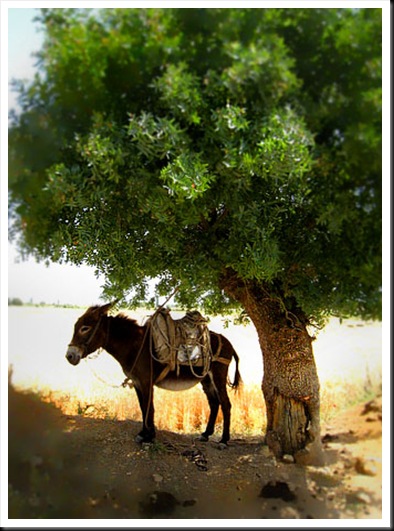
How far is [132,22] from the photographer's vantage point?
2383mm

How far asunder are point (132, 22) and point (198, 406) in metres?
1.90

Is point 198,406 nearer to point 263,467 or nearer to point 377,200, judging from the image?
point 263,467

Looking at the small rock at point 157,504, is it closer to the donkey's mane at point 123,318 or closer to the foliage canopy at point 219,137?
the donkey's mane at point 123,318

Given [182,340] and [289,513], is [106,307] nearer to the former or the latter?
[182,340]

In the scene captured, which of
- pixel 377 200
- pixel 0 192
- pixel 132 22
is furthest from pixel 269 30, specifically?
pixel 0 192

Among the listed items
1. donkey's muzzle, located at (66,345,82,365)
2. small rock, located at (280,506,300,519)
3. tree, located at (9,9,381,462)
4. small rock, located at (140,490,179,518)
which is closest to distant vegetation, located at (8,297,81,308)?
donkey's muzzle, located at (66,345,82,365)

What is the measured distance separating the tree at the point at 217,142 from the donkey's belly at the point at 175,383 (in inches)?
28.6

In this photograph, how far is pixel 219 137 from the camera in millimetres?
2270

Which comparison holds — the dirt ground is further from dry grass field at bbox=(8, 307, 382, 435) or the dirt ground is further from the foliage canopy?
the foliage canopy

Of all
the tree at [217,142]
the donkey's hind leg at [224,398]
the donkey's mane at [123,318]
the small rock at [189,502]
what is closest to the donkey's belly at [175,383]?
the donkey's hind leg at [224,398]

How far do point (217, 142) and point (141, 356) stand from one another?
47.8 inches

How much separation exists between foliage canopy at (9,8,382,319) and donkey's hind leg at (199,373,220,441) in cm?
80

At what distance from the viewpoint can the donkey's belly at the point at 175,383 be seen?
2998 millimetres

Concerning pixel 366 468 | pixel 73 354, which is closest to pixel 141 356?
pixel 73 354
